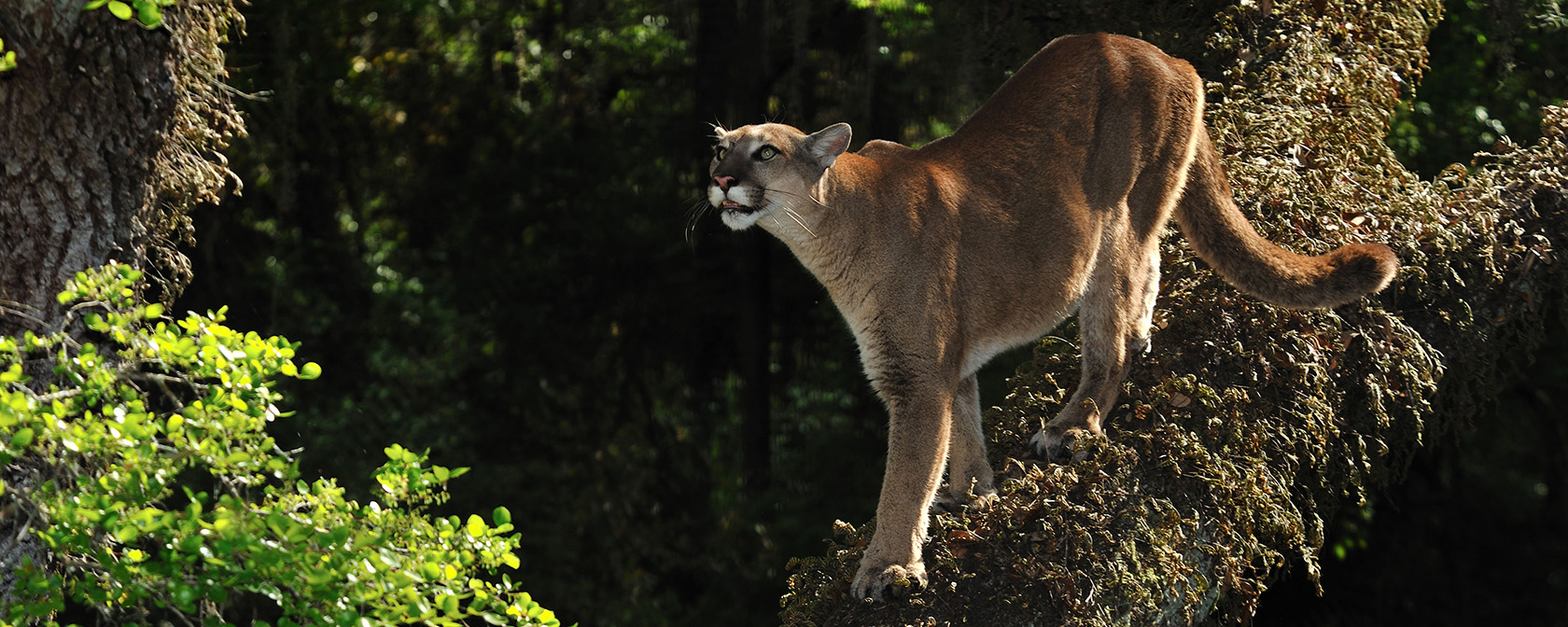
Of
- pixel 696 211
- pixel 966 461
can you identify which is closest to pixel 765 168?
pixel 966 461

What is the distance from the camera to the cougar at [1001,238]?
14.4ft

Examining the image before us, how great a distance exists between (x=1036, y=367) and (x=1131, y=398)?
2.04 feet

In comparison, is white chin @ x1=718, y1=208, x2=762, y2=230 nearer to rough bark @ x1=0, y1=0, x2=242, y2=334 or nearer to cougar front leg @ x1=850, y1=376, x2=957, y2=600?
cougar front leg @ x1=850, y1=376, x2=957, y2=600

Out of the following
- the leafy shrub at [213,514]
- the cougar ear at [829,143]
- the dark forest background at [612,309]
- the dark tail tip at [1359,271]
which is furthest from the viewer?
the dark forest background at [612,309]

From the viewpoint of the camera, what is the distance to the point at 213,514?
300cm

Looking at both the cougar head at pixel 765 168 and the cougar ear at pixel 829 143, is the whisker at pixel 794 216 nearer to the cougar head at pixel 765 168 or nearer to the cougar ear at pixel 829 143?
the cougar head at pixel 765 168

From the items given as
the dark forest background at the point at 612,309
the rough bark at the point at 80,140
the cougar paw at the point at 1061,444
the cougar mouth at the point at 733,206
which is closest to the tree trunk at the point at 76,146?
the rough bark at the point at 80,140

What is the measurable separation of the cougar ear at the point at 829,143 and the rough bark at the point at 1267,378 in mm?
1399

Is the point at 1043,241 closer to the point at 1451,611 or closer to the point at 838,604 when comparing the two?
the point at 838,604

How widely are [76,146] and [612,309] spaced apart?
777cm

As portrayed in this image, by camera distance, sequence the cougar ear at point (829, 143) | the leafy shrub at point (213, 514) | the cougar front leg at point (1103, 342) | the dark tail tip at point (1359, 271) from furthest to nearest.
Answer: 1. the cougar front leg at point (1103, 342)
2. the dark tail tip at point (1359, 271)
3. the cougar ear at point (829, 143)
4. the leafy shrub at point (213, 514)

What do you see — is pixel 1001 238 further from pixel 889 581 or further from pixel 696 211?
pixel 696 211

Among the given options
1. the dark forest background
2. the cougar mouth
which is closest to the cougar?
the cougar mouth

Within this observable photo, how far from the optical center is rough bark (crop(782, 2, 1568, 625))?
4.37m
